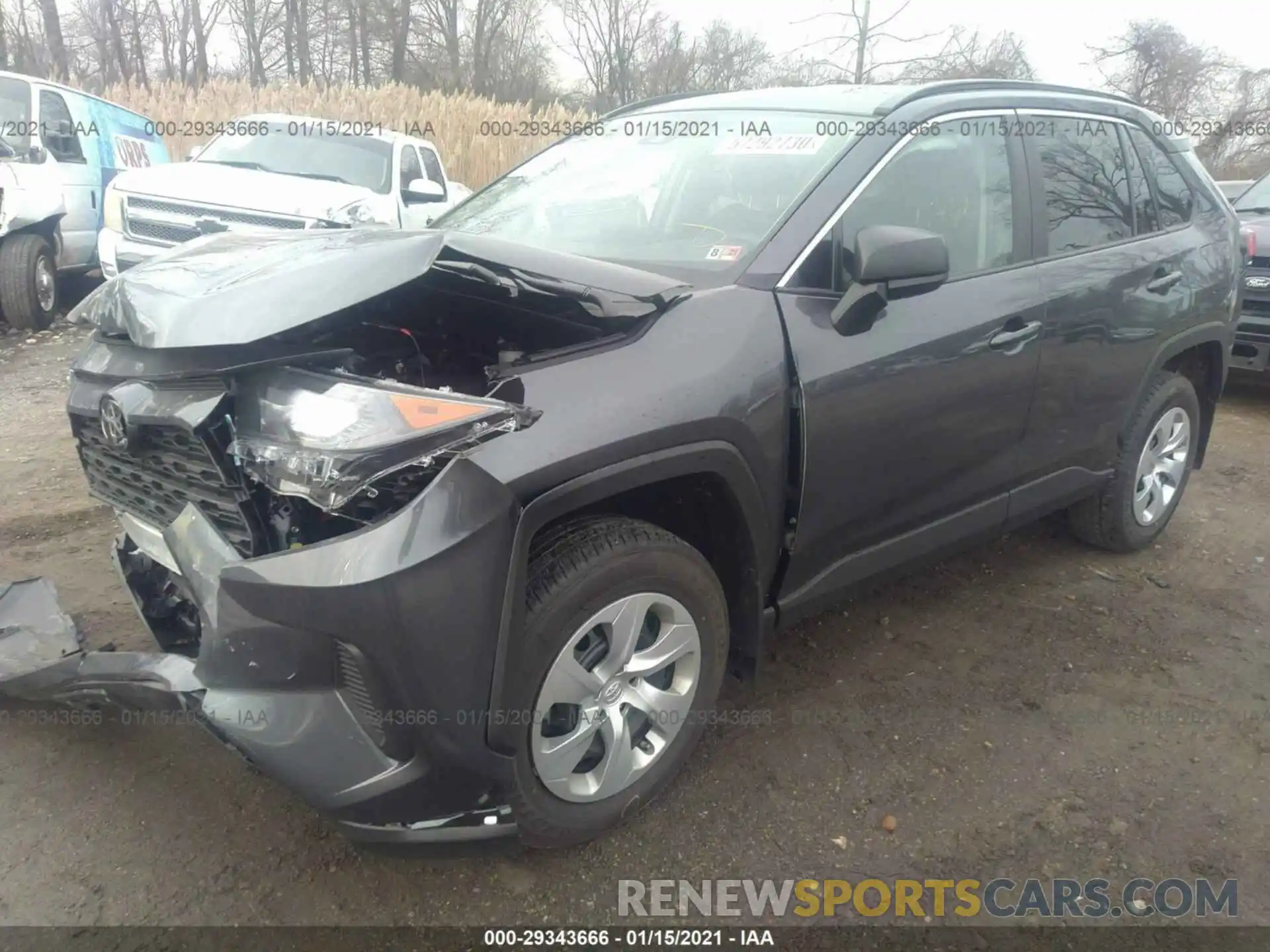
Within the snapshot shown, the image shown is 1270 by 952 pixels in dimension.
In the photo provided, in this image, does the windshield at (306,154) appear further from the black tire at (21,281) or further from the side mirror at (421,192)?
the black tire at (21,281)

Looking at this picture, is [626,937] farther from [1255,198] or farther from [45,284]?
[45,284]

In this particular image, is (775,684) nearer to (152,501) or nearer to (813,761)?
(813,761)

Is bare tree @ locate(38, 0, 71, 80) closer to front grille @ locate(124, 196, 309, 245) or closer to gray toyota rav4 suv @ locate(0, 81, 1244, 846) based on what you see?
front grille @ locate(124, 196, 309, 245)

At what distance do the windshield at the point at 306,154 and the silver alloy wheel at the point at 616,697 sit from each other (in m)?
7.34

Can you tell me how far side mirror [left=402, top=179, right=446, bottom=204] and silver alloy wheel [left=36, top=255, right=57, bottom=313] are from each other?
3.20m

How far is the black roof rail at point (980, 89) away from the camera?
290cm

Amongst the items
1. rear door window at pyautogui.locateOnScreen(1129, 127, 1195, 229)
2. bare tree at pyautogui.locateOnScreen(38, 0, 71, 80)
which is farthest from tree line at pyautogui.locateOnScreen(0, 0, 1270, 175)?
rear door window at pyautogui.locateOnScreen(1129, 127, 1195, 229)

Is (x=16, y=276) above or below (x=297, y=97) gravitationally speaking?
below

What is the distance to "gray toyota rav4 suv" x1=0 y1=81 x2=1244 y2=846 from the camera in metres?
1.82

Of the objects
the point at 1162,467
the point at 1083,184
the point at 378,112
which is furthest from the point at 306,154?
the point at 378,112

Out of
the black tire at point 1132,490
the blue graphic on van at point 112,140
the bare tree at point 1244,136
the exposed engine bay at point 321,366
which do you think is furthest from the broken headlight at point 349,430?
the bare tree at point 1244,136

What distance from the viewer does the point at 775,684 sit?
122 inches

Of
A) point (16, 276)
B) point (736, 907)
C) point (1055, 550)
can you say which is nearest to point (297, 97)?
point (16, 276)

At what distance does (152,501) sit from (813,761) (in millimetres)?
1933
